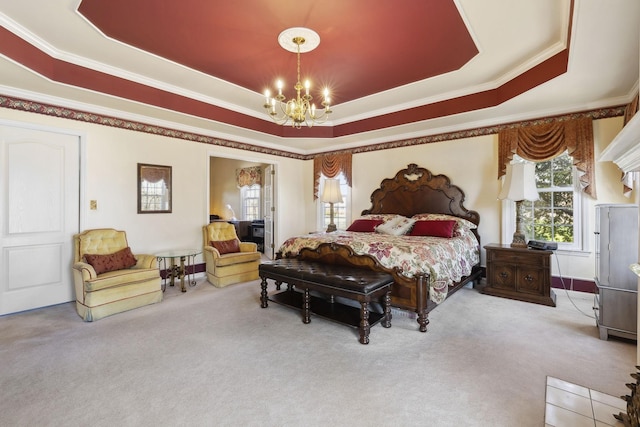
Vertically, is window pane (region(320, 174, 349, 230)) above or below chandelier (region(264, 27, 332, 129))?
below

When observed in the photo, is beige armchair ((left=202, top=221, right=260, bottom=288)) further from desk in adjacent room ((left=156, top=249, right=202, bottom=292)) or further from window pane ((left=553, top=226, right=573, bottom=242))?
window pane ((left=553, top=226, right=573, bottom=242))

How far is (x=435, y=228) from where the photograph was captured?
429 cm

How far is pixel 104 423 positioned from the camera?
5.55ft

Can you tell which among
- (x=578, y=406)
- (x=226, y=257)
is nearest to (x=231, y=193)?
(x=226, y=257)

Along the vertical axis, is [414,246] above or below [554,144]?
below

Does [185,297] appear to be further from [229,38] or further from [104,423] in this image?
[229,38]

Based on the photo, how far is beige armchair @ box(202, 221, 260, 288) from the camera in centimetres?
452

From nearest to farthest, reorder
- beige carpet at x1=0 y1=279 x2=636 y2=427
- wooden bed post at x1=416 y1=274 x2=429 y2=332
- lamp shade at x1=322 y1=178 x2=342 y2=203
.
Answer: beige carpet at x1=0 y1=279 x2=636 y2=427
wooden bed post at x1=416 y1=274 x2=429 y2=332
lamp shade at x1=322 y1=178 x2=342 y2=203

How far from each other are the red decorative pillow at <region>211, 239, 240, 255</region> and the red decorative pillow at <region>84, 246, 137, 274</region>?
123 centimetres

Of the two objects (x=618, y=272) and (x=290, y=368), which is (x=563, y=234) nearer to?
(x=618, y=272)

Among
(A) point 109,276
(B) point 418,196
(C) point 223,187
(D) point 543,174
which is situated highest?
(C) point 223,187

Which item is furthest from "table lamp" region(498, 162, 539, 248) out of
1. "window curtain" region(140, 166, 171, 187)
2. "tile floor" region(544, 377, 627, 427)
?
"window curtain" region(140, 166, 171, 187)

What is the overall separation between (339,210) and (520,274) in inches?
138

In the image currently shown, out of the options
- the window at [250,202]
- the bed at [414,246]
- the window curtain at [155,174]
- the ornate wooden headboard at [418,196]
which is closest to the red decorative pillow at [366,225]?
the bed at [414,246]
